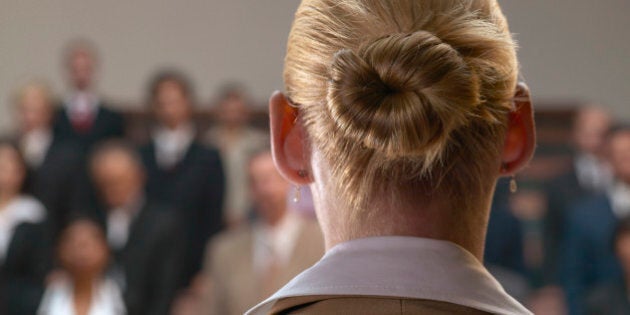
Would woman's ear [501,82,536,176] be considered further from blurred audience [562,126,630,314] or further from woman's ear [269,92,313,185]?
blurred audience [562,126,630,314]

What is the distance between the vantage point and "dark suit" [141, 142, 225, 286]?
794 cm

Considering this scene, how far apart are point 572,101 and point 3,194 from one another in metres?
5.18

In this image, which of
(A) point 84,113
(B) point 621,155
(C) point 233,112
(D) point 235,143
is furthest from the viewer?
(C) point 233,112

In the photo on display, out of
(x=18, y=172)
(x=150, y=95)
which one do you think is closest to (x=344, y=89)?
(x=18, y=172)

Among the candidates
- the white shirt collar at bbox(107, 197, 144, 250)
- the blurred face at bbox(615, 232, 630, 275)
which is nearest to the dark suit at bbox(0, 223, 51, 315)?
the white shirt collar at bbox(107, 197, 144, 250)

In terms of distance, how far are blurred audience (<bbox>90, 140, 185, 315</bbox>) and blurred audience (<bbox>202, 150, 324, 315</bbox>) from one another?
A: 53 cm

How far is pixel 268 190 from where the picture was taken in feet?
22.2

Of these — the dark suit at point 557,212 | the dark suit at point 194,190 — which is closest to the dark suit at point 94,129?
the dark suit at point 194,190

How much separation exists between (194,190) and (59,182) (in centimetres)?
96

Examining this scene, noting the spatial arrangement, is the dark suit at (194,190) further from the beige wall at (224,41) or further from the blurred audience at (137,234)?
the beige wall at (224,41)

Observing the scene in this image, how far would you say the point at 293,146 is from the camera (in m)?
1.13

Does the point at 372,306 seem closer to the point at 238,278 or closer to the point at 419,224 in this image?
the point at 419,224

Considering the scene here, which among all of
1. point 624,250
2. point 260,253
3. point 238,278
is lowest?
point 624,250

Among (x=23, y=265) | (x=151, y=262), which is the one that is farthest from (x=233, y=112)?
(x=23, y=265)
